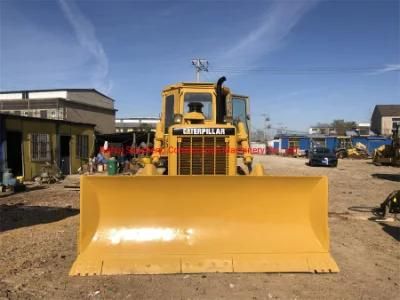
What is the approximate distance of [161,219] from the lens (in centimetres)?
538

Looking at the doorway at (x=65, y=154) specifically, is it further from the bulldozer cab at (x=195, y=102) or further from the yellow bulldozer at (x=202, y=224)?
the yellow bulldozer at (x=202, y=224)

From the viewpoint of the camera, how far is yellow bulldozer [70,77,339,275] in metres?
5.02

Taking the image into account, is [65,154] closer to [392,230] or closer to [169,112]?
[169,112]

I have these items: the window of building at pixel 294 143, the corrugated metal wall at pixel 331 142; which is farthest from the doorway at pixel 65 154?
the window of building at pixel 294 143

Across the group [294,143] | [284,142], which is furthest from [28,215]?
[284,142]

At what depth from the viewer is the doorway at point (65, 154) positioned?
21297 millimetres

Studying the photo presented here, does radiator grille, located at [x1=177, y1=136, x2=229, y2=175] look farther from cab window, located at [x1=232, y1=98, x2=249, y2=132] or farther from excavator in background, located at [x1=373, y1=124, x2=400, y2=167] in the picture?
excavator in background, located at [x1=373, y1=124, x2=400, y2=167]

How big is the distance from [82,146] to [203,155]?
59.5ft

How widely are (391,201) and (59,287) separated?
23.7 feet

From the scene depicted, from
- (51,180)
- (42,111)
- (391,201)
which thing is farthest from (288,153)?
(391,201)

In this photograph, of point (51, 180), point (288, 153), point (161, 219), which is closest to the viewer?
point (161, 219)

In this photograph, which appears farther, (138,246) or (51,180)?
(51,180)

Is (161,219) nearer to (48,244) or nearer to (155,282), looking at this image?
(155,282)

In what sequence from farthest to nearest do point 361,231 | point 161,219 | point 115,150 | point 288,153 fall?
1. point 288,153
2. point 115,150
3. point 361,231
4. point 161,219
